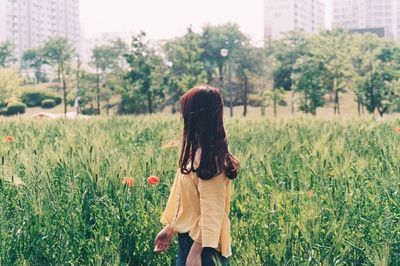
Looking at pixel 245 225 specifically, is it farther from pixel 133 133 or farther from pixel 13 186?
pixel 133 133

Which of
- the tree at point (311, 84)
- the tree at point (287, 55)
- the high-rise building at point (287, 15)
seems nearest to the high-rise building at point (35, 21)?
the high-rise building at point (287, 15)

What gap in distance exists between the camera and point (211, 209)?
2.28 m

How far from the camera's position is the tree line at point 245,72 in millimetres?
33125

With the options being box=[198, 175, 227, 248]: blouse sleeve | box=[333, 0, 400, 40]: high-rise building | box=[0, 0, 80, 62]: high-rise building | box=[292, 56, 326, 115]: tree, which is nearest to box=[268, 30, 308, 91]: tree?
box=[292, 56, 326, 115]: tree

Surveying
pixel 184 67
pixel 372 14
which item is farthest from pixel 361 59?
pixel 372 14

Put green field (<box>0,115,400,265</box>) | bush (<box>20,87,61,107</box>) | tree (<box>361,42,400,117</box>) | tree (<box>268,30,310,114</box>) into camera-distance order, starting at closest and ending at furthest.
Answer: green field (<box>0,115,400,265</box>), tree (<box>361,42,400,117</box>), tree (<box>268,30,310,114</box>), bush (<box>20,87,61,107</box>)

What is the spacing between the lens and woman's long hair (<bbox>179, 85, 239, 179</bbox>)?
2330 millimetres

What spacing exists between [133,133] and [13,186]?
3878 mm

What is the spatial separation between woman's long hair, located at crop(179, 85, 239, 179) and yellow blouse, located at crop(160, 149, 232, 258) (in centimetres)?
5

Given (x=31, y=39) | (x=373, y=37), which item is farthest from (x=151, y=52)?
(x=31, y=39)

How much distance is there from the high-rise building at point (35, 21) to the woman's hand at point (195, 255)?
9807 centimetres

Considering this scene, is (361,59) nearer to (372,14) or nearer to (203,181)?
(203,181)

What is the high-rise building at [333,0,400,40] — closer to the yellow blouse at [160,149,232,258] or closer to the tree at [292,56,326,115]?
the tree at [292,56,326,115]

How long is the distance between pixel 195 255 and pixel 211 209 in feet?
0.68
